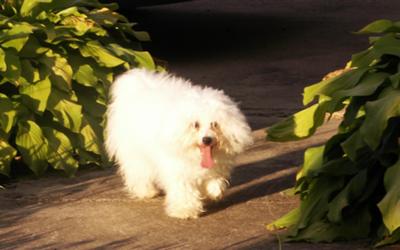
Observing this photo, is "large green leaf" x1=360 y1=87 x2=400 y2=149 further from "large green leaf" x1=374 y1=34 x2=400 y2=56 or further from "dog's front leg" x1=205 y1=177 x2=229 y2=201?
"dog's front leg" x1=205 y1=177 x2=229 y2=201

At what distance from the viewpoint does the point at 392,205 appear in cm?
577

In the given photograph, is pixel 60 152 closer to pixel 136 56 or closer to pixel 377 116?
pixel 136 56

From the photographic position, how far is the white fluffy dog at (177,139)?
6602 millimetres

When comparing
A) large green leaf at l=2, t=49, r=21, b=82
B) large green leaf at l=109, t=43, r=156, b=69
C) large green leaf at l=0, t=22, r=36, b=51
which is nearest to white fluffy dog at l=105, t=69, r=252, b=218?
large green leaf at l=2, t=49, r=21, b=82

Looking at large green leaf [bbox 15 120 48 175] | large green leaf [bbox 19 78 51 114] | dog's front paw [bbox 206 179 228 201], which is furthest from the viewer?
large green leaf [bbox 19 78 51 114]

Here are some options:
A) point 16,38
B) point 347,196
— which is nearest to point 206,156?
point 347,196

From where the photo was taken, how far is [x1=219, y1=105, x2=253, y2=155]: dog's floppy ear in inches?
261

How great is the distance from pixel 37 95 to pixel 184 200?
1.90 metres

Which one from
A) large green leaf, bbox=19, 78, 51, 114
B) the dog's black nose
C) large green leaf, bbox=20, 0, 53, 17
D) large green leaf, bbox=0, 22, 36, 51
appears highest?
large green leaf, bbox=20, 0, 53, 17

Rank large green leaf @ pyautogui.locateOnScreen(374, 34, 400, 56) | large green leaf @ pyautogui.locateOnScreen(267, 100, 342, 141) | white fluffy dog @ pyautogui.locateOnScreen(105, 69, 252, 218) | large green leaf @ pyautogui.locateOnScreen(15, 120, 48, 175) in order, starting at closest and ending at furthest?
large green leaf @ pyautogui.locateOnScreen(374, 34, 400, 56)
white fluffy dog @ pyautogui.locateOnScreen(105, 69, 252, 218)
large green leaf @ pyautogui.locateOnScreen(267, 100, 342, 141)
large green leaf @ pyautogui.locateOnScreen(15, 120, 48, 175)

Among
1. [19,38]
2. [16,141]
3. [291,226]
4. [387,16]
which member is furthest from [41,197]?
[387,16]

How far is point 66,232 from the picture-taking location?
261 inches

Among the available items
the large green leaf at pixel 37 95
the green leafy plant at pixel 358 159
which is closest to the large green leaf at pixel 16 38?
the large green leaf at pixel 37 95

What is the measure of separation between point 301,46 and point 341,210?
808cm
